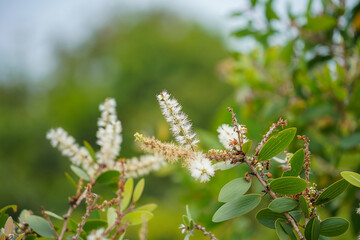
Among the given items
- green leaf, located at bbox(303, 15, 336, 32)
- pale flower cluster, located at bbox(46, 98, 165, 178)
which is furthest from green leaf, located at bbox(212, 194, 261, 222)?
green leaf, located at bbox(303, 15, 336, 32)

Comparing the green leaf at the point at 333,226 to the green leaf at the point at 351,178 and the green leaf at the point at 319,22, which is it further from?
the green leaf at the point at 319,22

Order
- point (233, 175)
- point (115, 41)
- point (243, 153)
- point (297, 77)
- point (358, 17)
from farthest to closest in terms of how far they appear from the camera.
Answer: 1. point (115, 41)
2. point (297, 77)
3. point (358, 17)
4. point (233, 175)
5. point (243, 153)

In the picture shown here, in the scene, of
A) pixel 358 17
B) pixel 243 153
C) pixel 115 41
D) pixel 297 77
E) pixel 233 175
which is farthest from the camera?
pixel 115 41

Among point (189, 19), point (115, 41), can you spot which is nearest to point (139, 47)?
point (115, 41)

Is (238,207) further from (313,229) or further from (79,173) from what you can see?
(79,173)

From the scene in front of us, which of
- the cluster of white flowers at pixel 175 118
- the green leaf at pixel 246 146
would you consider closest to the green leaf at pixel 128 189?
the cluster of white flowers at pixel 175 118

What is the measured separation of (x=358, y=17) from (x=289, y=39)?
0.37 meters

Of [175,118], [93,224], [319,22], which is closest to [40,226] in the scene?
[93,224]

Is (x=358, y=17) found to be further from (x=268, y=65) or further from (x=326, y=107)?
(x=268, y=65)

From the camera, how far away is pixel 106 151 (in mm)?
805

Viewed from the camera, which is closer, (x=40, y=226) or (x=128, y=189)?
(x=40, y=226)

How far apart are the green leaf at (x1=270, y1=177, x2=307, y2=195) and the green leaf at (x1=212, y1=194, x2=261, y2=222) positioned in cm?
5

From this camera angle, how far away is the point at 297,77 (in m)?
1.87

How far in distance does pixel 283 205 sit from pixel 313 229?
0.24ft
